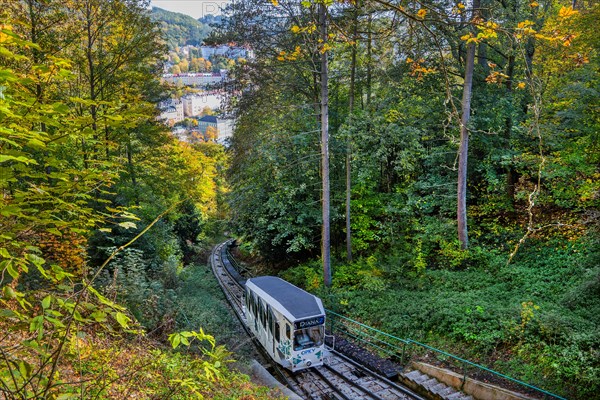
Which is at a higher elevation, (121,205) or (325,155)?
(325,155)

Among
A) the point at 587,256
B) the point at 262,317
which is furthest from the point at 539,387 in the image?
the point at 262,317

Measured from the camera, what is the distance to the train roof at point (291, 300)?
36.8ft

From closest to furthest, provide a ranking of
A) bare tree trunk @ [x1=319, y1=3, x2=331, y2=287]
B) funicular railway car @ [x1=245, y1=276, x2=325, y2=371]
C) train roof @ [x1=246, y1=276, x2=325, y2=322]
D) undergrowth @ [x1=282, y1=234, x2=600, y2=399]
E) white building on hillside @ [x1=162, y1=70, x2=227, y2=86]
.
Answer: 1. undergrowth @ [x1=282, y1=234, x2=600, y2=399]
2. funicular railway car @ [x1=245, y1=276, x2=325, y2=371]
3. train roof @ [x1=246, y1=276, x2=325, y2=322]
4. bare tree trunk @ [x1=319, y1=3, x2=331, y2=287]
5. white building on hillside @ [x1=162, y1=70, x2=227, y2=86]

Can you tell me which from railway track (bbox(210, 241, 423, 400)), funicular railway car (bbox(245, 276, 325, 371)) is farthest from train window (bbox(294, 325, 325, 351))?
railway track (bbox(210, 241, 423, 400))

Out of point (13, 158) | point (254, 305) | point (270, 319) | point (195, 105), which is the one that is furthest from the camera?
point (195, 105)

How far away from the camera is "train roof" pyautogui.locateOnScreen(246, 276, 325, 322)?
11211 mm

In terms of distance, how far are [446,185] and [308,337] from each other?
29.6ft

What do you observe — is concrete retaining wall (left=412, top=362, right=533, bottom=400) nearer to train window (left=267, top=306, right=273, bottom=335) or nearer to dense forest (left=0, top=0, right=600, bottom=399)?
dense forest (left=0, top=0, right=600, bottom=399)

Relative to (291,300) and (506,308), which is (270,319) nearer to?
(291,300)

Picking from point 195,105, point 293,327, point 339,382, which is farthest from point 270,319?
point 195,105

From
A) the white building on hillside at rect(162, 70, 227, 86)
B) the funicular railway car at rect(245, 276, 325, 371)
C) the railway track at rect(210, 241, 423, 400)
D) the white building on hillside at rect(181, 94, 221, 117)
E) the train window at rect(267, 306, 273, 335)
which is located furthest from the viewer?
the white building on hillside at rect(181, 94, 221, 117)

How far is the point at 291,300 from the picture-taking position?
11.9 m

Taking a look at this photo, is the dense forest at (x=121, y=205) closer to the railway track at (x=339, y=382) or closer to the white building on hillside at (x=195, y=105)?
the railway track at (x=339, y=382)

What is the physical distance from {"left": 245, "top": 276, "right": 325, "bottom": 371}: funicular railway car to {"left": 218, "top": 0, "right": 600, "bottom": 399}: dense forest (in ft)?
9.61
